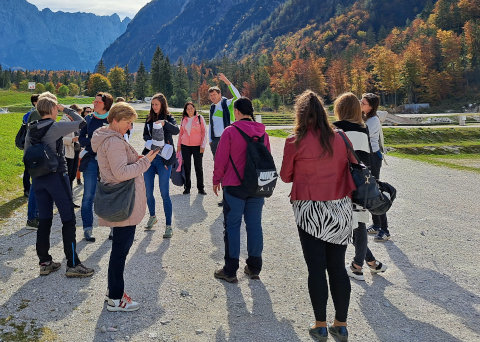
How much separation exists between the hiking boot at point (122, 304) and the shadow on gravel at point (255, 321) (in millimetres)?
1093

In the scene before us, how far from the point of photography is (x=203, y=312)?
14.8ft

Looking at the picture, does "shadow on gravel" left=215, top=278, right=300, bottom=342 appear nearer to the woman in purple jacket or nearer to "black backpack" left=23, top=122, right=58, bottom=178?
the woman in purple jacket

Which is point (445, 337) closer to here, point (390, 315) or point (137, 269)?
point (390, 315)

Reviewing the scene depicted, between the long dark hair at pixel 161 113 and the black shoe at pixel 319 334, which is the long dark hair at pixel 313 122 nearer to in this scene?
the black shoe at pixel 319 334

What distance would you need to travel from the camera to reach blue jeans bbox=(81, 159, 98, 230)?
7004 millimetres

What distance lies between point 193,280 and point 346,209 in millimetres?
2449

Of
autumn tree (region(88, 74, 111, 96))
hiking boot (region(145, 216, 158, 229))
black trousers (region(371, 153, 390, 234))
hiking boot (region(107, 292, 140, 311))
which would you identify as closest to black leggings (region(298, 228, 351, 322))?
hiking boot (region(107, 292, 140, 311))

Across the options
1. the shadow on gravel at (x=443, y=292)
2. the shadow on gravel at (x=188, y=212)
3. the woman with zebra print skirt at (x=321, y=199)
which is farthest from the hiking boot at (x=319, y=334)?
the shadow on gravel at (x=188, y=212)

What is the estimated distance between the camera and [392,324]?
4246 mm

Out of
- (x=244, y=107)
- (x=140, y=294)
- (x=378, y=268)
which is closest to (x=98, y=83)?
(x=244, y=107)

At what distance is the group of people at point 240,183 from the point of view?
156 inches

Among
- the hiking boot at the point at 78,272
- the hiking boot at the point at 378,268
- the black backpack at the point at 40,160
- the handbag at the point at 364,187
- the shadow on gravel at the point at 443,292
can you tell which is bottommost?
the shadow on gravel at the point at 443,292

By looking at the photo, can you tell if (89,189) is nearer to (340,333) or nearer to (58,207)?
(58,207)

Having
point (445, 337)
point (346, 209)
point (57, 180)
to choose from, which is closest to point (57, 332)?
point (57, 180)
